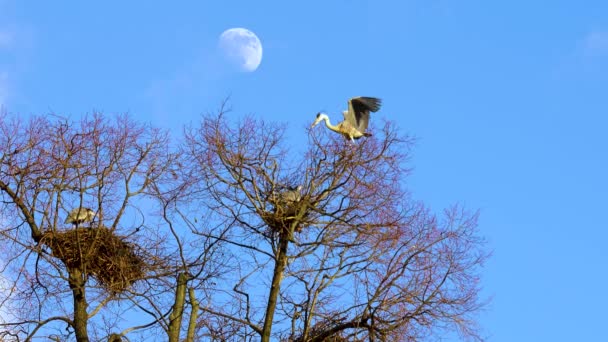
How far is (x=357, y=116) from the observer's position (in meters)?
18.5

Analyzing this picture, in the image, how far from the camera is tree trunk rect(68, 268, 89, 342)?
16.6m

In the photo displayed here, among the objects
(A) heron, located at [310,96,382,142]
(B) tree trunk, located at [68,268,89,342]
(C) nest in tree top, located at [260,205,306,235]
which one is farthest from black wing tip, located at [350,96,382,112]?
(B) tree trunk, located at [68,268,89,342]

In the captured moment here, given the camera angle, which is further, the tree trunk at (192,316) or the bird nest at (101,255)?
the bird nest at (101,255)

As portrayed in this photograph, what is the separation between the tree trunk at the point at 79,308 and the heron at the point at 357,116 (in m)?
4.08

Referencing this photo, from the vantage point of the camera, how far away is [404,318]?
16125mm

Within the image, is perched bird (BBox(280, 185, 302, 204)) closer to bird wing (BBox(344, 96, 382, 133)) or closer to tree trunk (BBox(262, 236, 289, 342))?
tree trunk (BBox(262, 236, 289, 342))

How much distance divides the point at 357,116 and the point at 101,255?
4241 mm

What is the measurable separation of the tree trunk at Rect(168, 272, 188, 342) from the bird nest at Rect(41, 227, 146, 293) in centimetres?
81

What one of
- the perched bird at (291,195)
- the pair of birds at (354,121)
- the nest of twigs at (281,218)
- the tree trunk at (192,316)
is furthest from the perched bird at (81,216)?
the perched bird at (291,195)

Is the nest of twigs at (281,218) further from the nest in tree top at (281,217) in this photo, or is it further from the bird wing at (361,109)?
the bird wing at (361,109)

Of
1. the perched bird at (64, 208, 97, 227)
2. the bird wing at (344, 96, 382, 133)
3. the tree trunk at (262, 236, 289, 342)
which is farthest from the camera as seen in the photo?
the bird wing at (344, 96, 382, 133)

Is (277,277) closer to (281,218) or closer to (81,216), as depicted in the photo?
(281,218)

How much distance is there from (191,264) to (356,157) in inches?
106

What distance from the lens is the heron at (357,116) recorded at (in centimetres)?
1822
